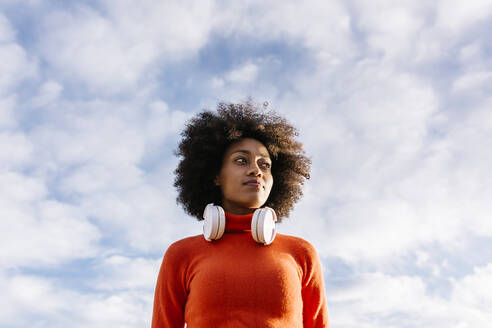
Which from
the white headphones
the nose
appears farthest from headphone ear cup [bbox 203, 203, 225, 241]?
the nose

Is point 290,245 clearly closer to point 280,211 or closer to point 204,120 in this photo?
point 280,211

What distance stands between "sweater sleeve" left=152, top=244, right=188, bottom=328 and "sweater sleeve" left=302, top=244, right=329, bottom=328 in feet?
4.17

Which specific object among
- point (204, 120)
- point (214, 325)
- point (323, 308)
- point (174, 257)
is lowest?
point (214, 325)

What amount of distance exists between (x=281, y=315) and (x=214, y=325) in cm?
63

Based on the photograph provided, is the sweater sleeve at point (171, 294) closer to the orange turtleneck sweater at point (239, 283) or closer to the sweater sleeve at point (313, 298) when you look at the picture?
the orange turtleneck sweater at point (239, 283)

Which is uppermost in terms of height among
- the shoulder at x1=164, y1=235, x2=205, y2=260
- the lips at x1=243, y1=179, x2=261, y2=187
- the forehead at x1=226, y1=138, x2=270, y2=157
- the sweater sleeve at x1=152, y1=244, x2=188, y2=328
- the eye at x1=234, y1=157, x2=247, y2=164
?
the forehead at x1=226, y1=138, x2=270, y2=157

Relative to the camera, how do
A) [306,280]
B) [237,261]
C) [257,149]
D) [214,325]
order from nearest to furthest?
[214,325] < [237,261] < [306,280] < [257,149]

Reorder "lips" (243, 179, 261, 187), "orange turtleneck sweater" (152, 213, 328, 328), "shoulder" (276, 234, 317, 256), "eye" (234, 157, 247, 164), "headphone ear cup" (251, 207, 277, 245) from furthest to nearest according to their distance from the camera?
"eye" (234, 157, 247, 164) < "lips" (243, 179, 261, 187) < "shoulder" (276, 234, 317, 256) < "headphone ear cup" (251, 207, 277, 245) < "orange turtleneck sweater" (152, 213, 328, 328)

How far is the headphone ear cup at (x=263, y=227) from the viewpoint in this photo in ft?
17.9

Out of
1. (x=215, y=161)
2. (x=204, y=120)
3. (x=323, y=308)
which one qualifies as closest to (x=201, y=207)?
(x=215, y=161)

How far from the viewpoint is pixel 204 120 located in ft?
23.4

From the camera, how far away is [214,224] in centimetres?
Result: 557

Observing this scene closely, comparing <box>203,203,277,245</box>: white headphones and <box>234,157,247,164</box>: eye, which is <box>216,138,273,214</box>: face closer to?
<box>234,157,247,164</box>: eye

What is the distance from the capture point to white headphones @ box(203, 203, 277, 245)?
216 inches
